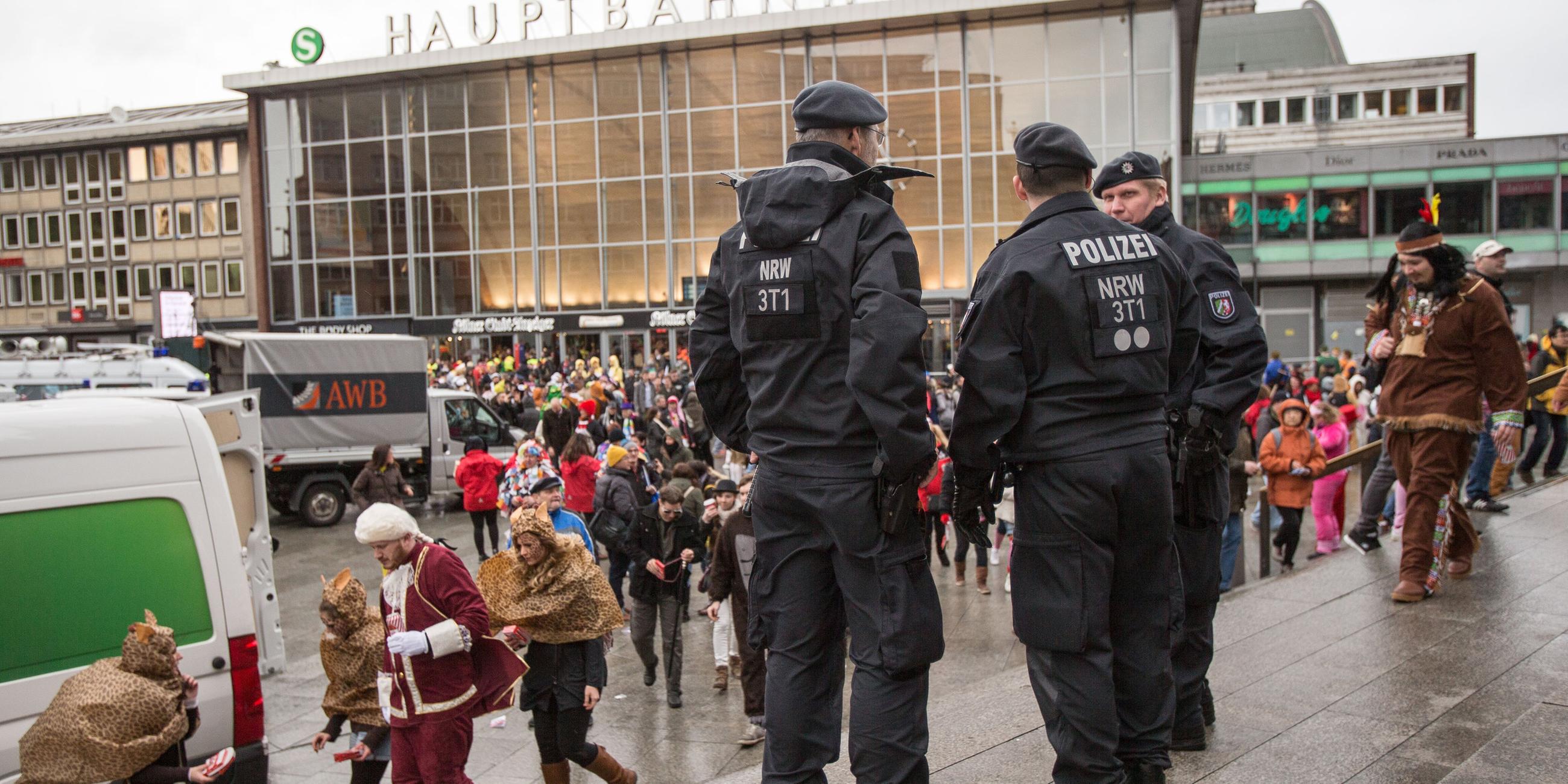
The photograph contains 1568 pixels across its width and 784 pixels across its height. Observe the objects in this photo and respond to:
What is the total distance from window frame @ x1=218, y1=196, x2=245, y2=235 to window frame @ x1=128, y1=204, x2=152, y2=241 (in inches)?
164

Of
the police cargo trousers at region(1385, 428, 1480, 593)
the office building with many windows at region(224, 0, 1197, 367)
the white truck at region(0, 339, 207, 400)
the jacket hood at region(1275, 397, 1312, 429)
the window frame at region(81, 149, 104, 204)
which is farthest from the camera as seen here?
the window frame at region(81, 149, 104, 204)

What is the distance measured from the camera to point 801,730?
10.4 feet

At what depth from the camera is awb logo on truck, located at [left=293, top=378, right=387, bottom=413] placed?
18.1 meters

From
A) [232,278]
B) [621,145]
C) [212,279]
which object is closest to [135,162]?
[212,279]

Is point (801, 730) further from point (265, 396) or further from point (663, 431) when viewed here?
point (265, 396)

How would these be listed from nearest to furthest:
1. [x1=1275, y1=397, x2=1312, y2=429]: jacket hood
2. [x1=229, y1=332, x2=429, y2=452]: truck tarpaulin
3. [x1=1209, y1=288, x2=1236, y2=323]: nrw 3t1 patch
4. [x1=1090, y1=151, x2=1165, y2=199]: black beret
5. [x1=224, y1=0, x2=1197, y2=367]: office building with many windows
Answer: [x1=1209, y1=288, x2=1236, y2=323]: nrw 3t1 patch
[x1=1090, y1=151, x2=1165, y2=199]: black beret
[x1=1275, y1=397, x2=1312, y2=429]: jacket hood
[x1=229, y1=332, x2=429, y2=452]: truck tarpaulin
[x1=224, y1=0, x2=1197, y2=367]: office building with many windows

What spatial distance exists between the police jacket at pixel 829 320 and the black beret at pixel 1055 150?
0.41 m

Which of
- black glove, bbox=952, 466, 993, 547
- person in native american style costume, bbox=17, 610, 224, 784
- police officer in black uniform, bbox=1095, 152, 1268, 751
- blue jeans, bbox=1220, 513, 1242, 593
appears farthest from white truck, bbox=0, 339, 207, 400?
black glove, bbox=952, 466, 993, 547

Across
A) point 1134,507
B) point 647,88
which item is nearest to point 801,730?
point 1134,507

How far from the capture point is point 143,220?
5116 cm

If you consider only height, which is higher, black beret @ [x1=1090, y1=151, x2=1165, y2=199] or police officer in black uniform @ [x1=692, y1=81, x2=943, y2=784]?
black beret @ [x1=1090, y1=151, x2=1165, y2=199]

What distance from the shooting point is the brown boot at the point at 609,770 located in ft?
19.6

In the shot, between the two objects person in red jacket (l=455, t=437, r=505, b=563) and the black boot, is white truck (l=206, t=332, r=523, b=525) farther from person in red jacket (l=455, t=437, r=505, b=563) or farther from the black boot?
the black boot

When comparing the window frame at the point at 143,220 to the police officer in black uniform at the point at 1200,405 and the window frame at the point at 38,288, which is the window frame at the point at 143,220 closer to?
the window frame at the point at 38,288
